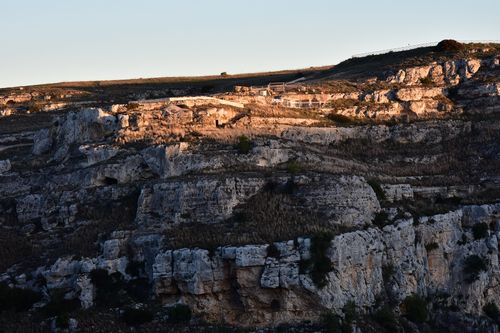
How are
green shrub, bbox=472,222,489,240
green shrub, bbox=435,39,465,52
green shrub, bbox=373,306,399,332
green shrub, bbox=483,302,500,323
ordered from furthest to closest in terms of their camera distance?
1. green shrub, bbox=435,39,465,52
2. green shrub, bbox=472,222,489,240
3. green shrub, bbox=483,302,500,323
4. green shrub, bbox=373,306,399,332

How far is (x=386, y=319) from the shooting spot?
132 feet

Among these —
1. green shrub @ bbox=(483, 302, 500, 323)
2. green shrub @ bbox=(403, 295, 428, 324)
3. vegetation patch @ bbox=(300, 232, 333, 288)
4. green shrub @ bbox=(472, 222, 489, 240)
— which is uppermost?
vegetation patch @ bbox=(300, 232, 333, 288)

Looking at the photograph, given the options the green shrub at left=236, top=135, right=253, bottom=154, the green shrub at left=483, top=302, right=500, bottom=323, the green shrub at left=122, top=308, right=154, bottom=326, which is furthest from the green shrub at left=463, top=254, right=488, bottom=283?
the green shrub at left=122, top=308, right=154, bottom=326

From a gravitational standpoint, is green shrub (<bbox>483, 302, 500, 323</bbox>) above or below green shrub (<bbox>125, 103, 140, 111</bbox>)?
below

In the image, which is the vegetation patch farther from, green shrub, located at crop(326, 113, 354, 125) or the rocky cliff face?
green shrub, located at crop(326, 113, 354, 125)

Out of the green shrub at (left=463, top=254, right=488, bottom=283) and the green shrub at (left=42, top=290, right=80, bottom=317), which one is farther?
the green shrub at (left=463, top=254, right=488, bottom=283)

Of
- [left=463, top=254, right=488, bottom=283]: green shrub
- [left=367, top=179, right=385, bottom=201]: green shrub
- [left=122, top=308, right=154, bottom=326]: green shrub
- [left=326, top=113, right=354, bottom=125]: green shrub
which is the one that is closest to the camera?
[left=122, top=308, right=154, bottom=326]: green shrub

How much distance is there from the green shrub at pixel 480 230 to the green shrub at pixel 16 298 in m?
23.0

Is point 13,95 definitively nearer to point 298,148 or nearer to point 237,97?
point 237,97

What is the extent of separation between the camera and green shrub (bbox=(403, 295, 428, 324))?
42594mm

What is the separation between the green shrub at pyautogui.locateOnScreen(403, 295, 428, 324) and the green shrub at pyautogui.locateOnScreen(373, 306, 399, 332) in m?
1.82

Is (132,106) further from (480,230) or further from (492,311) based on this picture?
(492,311)

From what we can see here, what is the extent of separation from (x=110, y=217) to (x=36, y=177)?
29.9 ft

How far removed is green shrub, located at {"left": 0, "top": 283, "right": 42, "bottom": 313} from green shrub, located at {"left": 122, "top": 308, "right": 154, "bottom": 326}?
4884mm
